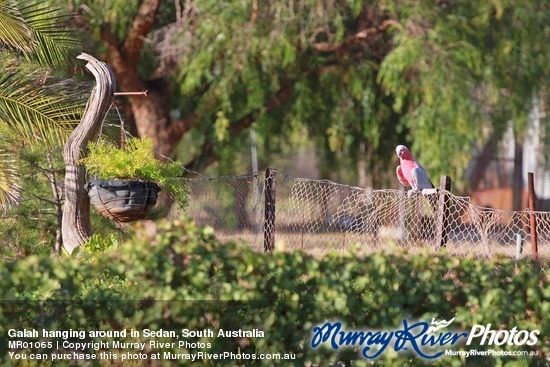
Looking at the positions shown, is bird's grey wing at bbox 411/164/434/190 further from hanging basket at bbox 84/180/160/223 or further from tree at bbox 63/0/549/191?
tree at bbox 63/0/549/191

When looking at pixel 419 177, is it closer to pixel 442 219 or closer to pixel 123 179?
pixel 442 219

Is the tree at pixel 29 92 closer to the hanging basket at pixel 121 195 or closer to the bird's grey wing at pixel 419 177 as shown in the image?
the hanging basket at pixel 121 195

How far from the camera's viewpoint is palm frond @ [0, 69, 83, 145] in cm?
744

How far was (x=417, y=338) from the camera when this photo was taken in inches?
178

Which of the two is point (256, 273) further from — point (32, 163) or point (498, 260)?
point (32, 163)

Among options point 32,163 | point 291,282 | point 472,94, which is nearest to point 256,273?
point 291,282

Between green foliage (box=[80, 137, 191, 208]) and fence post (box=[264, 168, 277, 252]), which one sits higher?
green foliage (box=[80, 137, 191, 208])

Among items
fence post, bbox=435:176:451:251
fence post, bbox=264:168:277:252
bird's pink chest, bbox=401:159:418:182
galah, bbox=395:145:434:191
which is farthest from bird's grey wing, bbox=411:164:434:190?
fence post, bbox=264:168:277:252

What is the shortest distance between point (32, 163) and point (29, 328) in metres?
4.06

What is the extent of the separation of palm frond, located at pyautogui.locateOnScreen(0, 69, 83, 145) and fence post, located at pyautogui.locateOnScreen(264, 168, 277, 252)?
5.56 ft

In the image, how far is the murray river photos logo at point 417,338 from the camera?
4441mm

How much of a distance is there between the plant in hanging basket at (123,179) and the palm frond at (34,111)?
4.32ft

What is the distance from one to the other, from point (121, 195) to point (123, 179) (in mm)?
124

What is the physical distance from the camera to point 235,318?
4410 millimetres
